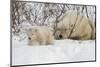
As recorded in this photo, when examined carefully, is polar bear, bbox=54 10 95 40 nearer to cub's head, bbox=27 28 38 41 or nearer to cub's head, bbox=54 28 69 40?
cub's head, bbox=54 28 69 40

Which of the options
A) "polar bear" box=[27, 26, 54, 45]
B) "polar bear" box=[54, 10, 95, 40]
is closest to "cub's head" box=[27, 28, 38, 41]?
"polar bear" box=[27, 26, 54, 45]

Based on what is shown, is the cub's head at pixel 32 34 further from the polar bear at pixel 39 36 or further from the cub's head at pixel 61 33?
the cub's head at pixel 61 33

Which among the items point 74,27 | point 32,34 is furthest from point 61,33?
point 32,34

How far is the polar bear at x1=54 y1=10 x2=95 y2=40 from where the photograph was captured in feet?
7.55

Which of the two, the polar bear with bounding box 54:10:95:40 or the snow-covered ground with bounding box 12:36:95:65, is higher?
the polar bear with bounding box 54:10:95:40

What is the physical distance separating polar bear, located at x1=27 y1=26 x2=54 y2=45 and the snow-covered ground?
46 millimetres

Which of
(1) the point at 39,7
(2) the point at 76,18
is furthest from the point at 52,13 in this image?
(2) the point at 76,18

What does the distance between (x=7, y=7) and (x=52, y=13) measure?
0.52 m

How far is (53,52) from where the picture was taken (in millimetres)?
2270

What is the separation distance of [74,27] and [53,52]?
1.30ft

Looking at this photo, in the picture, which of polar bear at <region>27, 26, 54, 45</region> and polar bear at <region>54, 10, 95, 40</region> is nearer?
polar bear at <region>27, 26, 54, 45</region>

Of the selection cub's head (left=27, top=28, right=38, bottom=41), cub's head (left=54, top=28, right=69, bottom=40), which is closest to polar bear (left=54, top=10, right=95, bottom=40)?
cub's head (left=54, top=28, right=69, bottom=40)

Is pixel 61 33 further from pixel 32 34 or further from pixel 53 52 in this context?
pixel 32 34

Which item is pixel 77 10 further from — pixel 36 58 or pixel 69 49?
pixel 36 58
